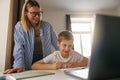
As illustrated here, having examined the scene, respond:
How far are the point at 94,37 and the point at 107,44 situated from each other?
0.25ft

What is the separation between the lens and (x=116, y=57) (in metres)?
0.73

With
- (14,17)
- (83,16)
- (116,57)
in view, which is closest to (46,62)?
(116,57)

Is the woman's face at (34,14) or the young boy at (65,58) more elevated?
the woman's face at (34,14)

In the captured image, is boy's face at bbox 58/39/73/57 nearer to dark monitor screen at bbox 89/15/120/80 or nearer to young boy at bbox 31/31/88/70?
young boy at bbox 31/31/88/70

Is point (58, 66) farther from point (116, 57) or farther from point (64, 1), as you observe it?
point (64, 1)

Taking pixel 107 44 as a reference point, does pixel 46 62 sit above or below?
below

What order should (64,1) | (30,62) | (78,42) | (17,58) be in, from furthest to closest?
(78,42), (64,1), (30,62), (17,58)

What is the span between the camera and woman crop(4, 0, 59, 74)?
5.18 feet

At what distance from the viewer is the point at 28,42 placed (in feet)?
5.27

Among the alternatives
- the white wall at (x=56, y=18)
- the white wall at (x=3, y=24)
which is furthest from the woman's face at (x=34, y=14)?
the white wall at (x=56, y=18)

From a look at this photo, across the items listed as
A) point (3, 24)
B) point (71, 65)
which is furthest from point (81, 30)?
point (71, 65)

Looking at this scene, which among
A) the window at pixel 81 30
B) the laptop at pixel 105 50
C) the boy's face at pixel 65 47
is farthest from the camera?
the window at pixel 81 30

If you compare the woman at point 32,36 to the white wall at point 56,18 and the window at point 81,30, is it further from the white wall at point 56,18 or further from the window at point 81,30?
the window at point 81,30

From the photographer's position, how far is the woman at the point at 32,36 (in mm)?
1580
